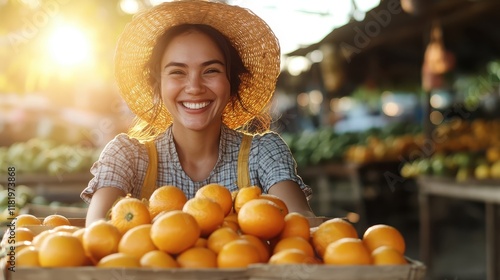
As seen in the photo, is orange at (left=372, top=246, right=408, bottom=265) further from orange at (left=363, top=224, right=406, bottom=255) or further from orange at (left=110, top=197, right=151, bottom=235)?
orange at (left=110, top=197, right=151, bottom=235)

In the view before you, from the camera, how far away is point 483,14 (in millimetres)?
7332

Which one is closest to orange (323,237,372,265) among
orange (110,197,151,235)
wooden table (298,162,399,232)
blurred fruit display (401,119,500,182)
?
orange (110,197,151,235)

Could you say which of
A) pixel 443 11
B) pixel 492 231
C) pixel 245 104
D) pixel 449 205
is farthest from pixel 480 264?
pixel 245 104

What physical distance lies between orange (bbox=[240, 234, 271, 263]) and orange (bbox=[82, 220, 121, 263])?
30cm

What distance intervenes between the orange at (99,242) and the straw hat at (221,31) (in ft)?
4.06

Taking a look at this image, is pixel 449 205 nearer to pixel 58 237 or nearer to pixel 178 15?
pixel 178 15

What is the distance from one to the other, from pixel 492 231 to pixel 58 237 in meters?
4.49

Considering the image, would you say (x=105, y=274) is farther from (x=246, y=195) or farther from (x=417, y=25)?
(x=417, y=25)

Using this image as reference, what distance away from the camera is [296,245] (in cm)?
137

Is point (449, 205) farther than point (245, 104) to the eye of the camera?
Yes

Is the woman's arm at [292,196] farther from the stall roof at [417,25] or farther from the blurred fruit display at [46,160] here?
the stall roof at [417,25]

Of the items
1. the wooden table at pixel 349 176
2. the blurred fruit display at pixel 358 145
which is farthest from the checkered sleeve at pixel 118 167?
the blurred fruit display at pixel 358 145

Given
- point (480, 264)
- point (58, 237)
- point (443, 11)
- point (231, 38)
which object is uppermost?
point (443, 11)

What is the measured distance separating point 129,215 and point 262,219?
1.09 ft
